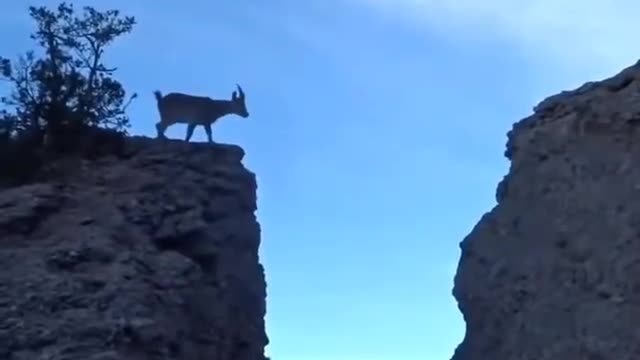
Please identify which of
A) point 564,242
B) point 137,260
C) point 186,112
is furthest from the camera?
point 186,112

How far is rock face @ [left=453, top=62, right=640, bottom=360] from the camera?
24141mm

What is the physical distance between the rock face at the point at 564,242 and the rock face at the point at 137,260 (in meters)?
4.86

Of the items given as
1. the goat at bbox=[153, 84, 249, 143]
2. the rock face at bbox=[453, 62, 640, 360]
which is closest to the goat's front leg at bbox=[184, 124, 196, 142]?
the goat at bbox=[153, 84, 249, 143]

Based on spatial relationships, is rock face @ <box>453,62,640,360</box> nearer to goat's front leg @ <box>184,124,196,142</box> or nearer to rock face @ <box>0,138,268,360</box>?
rock face @ <box>0,138,268,360</box>

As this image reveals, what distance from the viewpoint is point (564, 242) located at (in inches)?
1013

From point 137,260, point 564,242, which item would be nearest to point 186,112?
point 137,260

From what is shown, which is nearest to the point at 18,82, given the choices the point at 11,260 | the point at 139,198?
the point at 139,198

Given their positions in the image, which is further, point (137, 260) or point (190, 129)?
point (190, 129)

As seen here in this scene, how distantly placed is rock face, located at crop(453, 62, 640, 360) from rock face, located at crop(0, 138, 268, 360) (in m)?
4.86

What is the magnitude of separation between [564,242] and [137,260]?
7.85 m

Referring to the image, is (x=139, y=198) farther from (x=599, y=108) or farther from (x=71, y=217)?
(x=599, y=108)

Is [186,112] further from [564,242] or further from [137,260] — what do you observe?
[564,242]

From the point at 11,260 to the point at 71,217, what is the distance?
210 centimetres

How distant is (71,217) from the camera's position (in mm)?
27703
